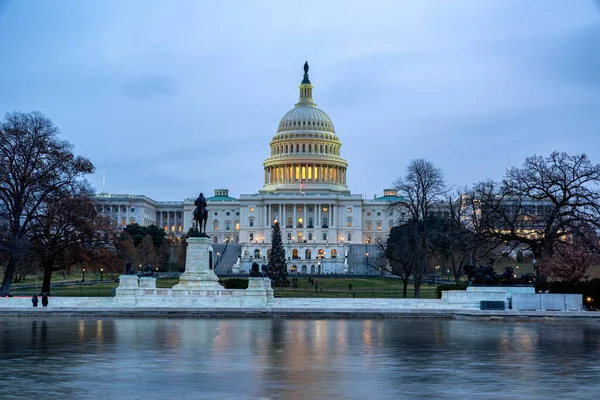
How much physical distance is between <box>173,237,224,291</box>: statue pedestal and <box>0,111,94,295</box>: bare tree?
13.5m

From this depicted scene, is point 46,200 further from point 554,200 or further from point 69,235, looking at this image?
point 554,200

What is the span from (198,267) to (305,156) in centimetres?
12994

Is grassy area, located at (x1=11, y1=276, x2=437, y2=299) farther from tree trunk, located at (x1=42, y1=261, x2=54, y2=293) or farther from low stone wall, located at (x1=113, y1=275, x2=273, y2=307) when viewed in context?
low stone wall, located at (x1=113, y1=275, x2=273, y2=307)

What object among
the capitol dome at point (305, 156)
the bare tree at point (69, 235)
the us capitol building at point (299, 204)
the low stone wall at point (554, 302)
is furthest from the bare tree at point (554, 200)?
the capitol dome at point (305, 156)

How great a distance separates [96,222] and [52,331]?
28.6 meters

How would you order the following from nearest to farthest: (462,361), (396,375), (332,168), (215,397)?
(215,397) → (396,375) → (462,361) → (332,168)

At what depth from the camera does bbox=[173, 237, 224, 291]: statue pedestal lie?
159 feet

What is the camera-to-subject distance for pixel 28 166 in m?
58.0

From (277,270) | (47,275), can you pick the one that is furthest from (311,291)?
(47,275)

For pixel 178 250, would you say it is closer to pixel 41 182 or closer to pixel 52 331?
pixel 41 182

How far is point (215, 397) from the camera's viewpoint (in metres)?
16.3

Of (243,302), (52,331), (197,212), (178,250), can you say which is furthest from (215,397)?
(178,250)

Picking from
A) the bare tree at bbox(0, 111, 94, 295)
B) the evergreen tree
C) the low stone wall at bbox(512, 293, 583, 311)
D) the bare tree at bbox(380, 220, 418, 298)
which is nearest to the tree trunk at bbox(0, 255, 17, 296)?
the bare tree at bbox(0, 111, 94, 295)

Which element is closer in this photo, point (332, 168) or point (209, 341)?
point (209, 341)
